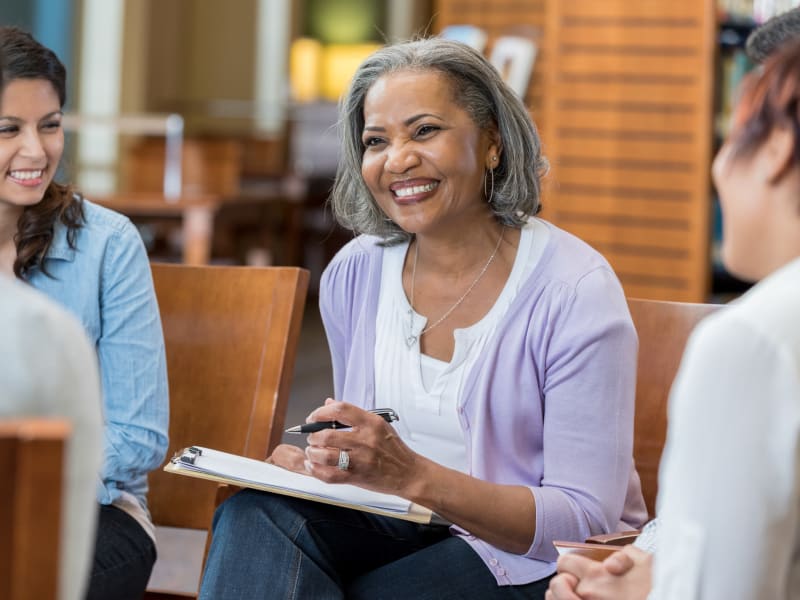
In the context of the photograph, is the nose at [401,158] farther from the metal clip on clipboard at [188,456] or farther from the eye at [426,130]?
the metal clip on clipboard at [188,456]

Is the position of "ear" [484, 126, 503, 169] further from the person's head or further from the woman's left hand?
the person's head

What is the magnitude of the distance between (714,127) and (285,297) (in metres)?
4.09

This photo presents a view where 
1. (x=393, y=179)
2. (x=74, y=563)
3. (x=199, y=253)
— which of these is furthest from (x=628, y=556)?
(x=199, y=253)

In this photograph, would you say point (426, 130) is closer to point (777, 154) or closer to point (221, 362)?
point (221, 362)

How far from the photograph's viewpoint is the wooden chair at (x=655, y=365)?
1918mm

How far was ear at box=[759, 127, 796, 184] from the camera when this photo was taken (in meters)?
0.99

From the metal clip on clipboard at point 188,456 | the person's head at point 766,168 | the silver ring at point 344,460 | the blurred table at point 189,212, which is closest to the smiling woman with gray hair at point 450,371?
the silver ring at point 344,460

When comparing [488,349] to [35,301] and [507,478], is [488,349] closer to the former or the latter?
[507,478]

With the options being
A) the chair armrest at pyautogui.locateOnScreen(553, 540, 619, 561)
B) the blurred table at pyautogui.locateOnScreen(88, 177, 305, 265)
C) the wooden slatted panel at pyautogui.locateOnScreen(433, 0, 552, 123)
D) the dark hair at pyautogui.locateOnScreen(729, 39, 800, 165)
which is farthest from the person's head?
the wooden slatted panel at pyautogui.locateOnScreen(433, 0, 552, 123)

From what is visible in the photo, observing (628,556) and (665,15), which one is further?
(665,15)

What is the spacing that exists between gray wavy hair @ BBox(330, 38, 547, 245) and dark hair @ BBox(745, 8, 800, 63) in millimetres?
478

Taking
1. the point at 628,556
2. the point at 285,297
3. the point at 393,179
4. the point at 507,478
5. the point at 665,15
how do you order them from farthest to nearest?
the point at 665,15
the point at 285,297
the point at 393,179
the point at 507,478
the point at 628,556

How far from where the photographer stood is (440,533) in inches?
70.3

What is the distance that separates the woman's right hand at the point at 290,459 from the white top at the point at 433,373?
0.19m
